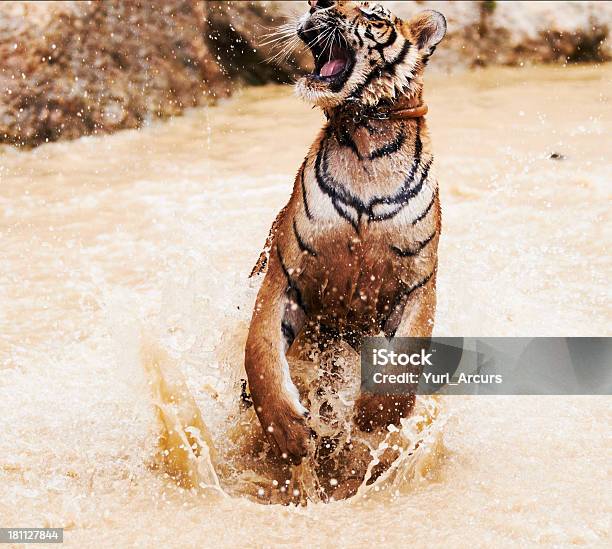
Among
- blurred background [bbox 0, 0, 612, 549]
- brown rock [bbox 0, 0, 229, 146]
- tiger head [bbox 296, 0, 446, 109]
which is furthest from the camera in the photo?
brown rock [bbox 0, 0, 229, 146]

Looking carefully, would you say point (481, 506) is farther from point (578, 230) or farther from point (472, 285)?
point (578, 230)

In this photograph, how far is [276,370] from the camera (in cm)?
296

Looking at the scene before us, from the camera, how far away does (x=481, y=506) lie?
2.97 m

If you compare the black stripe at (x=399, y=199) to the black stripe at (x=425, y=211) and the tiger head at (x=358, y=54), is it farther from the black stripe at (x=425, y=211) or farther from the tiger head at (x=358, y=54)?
the tiger head at (x=358, y=54)

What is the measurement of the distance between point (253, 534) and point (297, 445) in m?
0.29

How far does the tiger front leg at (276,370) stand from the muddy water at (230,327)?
6.8 inches

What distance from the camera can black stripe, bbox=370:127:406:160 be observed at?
2.94 meters

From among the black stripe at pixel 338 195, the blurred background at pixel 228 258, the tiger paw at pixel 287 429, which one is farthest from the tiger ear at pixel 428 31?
the tiger paw at pixel 287 429

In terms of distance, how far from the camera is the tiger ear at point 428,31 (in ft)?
9.82

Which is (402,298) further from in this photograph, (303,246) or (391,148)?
(391,148)

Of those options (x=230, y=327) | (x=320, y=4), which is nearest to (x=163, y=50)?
(x=230, y=327)

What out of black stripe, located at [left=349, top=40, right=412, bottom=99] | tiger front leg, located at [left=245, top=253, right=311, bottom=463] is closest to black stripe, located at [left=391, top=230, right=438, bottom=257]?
tiger front leg, located at [left=245, top=253, right=311, bottom=463]

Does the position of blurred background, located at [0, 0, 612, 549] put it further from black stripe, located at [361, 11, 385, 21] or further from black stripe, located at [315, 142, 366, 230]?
black stripe, located at [361, 11, 385, 21]

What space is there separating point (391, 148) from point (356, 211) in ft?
0.71
